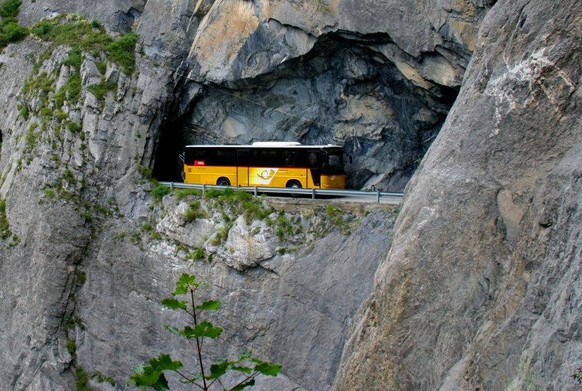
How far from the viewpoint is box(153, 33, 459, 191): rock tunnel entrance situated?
777 inches

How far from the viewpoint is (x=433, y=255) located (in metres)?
10.7

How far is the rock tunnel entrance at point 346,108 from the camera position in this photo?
1973 cm

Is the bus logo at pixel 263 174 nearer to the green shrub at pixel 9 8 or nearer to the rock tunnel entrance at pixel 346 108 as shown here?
the rock tunnel entrance at pixel 346 108

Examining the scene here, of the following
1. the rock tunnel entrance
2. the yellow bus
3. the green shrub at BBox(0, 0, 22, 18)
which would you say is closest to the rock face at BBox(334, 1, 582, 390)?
the rock tunnel entrance

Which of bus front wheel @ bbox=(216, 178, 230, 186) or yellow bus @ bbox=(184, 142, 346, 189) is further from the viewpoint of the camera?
bus front wheel @ bbox=(216, 178, 230, 186)

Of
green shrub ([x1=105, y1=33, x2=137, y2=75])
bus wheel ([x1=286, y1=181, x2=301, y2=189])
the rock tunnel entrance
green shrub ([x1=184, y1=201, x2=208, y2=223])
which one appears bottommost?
green shrub ([x1=184, y1=201, x2=208, y2=223])

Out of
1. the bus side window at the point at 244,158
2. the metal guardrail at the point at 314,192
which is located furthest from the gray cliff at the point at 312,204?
the bus side window at the point at 244,158

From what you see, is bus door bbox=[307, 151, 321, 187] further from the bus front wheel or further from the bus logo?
the bus front wheel

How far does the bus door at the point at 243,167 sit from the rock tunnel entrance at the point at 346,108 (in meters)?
1.19

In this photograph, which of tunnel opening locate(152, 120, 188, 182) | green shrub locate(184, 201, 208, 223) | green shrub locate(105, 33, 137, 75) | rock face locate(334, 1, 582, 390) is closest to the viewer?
rock face locate(334, 1, 582, 390)

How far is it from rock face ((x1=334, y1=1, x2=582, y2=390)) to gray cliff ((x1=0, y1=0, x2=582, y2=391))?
3cm

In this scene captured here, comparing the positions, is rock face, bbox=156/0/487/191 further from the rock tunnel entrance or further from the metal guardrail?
the metal guardrail

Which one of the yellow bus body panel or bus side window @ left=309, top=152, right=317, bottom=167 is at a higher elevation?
bus side window @ left=309, top=152, right=317, bottom=167

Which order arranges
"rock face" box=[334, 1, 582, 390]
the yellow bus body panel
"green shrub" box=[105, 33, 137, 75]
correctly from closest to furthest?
"rock face" box=[334, 1, 582, 390] → the yellow bus body panel → "green shrub" box=[105, 33, 137, 75]
